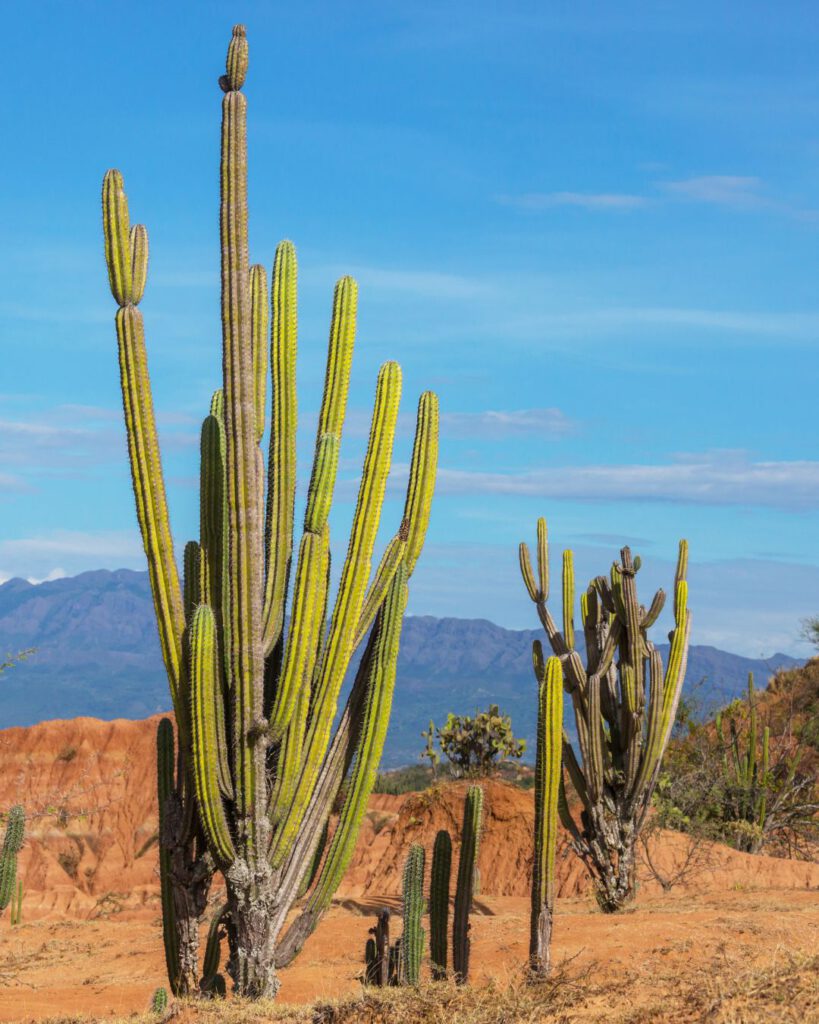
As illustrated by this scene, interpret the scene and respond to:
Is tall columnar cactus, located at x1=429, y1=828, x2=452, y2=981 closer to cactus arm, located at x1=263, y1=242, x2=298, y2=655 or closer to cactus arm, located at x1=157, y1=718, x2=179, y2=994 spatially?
cactus arm, located at x1=157, y1=718, x2=179, y2=994

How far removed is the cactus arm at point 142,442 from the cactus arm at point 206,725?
1.04 ft

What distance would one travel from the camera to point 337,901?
60.6 ft

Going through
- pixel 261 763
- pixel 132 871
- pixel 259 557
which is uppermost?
pixel 259 557

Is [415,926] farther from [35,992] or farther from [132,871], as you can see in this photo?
[132,871]

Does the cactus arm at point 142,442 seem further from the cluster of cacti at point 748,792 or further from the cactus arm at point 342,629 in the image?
the cluster of cacti at point 748,792

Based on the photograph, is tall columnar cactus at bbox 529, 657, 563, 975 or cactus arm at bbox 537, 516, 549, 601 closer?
tall columnar cactus at bbox 529, 657, 563, 975

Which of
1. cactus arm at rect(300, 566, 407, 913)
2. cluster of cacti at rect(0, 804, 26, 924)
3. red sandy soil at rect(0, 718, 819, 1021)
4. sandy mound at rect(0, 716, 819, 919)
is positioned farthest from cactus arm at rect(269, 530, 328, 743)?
cluster of cacti at rect(0, 804, 26, 924)

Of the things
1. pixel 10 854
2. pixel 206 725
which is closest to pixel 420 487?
pixel 206 725

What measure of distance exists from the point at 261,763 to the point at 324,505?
1858 millimetres

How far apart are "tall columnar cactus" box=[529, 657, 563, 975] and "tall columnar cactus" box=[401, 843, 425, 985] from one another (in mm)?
874

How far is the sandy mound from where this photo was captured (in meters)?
19.1

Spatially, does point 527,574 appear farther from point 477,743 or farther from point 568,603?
point 477,743

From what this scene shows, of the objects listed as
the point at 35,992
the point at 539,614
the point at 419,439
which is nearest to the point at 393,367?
the point at 419,439

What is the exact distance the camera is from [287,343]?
30.9ft
